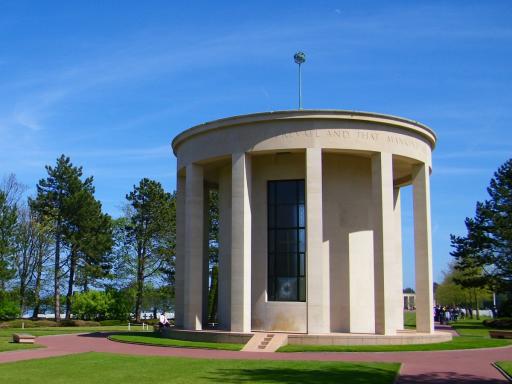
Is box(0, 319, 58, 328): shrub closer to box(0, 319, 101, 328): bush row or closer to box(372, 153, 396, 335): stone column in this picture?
box(0, 319, 101, 328): bush row

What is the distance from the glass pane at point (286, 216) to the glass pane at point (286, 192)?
32cm

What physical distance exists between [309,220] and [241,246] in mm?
3727

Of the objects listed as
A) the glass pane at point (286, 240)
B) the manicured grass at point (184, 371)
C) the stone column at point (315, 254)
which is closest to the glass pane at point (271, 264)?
the glass pane at point (286, 240)

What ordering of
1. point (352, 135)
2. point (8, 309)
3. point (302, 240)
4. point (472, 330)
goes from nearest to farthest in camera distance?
point (352, 135) → point (302, 240) → point (472, 330) → point (8, 309)

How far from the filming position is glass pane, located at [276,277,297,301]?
3284 centimetres

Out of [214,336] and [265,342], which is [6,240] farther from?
[265,342]

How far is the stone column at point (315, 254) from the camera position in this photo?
97.7 feet

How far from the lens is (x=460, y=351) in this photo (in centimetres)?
2675

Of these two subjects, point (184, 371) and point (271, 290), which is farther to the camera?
point (271, 290)

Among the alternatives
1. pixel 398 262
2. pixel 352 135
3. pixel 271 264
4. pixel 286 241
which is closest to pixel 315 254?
pixel 286 241

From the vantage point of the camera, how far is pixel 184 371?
1944 cm

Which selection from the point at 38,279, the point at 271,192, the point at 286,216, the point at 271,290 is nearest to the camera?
the point at 271,290

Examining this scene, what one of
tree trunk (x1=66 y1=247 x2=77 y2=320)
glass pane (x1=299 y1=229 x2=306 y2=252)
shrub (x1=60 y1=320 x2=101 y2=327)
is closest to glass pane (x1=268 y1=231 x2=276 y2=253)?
glass pane (x1=299 y1=229 x2=306 y2=252)

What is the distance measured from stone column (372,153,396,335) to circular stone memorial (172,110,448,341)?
0.17 feet
